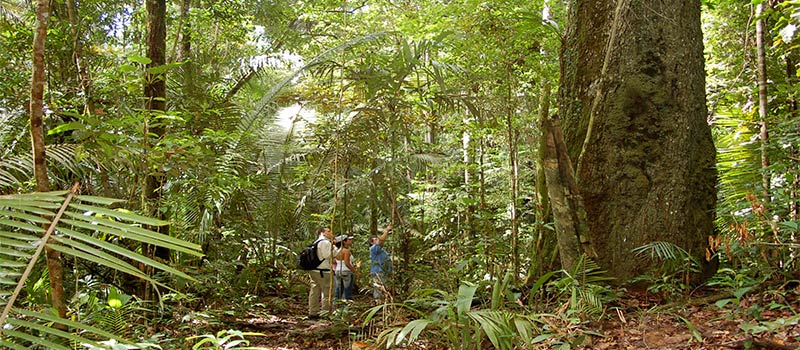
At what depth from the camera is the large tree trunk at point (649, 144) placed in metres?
4.62

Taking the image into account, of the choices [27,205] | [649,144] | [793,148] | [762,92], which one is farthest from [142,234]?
[762,92]

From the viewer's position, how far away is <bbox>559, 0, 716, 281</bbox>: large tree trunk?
462 centimetres

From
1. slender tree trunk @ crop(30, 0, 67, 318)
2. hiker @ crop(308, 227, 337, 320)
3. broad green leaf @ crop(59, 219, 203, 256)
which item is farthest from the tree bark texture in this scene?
hiker @ crop(308, 227, 337, 320)

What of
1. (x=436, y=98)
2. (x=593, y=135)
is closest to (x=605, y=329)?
(x=593, y=135)

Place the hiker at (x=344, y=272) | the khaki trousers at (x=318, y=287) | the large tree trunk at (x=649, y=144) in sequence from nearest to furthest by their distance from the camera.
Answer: the large tree trunk at (x=649, y=144) → the khaki trousers at (x=318, y=287) → the hiker at (x=344, y=272)

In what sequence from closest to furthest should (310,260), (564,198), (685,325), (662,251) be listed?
(685,325)
(564,198)
(662,251)
(310,260)

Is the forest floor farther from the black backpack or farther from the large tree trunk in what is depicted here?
the black backpack

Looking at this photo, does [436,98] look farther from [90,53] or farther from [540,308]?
[90,53]

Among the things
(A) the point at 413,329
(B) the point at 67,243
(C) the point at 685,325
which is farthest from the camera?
(C) the point at 685,325

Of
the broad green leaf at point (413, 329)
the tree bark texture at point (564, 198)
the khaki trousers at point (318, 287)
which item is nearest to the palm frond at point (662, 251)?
the tree bark texture at point (564, 198)

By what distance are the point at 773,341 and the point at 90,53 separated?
25.8ft

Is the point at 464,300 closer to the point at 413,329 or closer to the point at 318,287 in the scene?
the point at 413,329

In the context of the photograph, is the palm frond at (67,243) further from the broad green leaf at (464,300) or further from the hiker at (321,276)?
the hiker at (321,276)

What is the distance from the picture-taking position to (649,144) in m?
4.75
